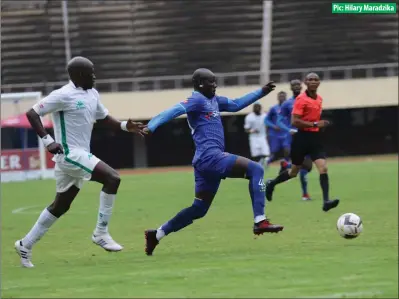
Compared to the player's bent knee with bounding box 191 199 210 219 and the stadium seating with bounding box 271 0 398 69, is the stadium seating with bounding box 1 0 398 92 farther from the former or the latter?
the player's bent knee with bounding box 191 199 210 219

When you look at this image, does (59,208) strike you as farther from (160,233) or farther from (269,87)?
(269,87)

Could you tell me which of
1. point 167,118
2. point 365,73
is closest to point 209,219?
point 167,118

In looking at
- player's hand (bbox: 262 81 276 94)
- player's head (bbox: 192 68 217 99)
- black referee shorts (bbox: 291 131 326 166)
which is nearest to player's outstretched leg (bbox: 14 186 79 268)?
player's hand (bbox: 262 81 276 94)

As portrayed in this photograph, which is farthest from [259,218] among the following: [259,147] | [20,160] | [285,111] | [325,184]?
[20,160]

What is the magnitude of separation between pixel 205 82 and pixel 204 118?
0.63m

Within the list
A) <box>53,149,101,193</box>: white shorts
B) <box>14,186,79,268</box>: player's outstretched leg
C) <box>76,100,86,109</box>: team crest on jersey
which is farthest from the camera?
→ <box>14,186,79,268</box>: player's outstretched leg

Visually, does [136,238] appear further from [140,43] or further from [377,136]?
[377,136]

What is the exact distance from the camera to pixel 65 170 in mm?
7371

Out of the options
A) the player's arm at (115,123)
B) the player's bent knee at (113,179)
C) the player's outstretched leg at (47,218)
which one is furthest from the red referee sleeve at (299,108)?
the player's arm at (115,123)

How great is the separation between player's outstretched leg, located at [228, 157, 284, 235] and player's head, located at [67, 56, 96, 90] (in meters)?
1.22

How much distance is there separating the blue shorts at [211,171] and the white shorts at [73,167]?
1.93 m

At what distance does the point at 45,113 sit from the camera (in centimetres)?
680

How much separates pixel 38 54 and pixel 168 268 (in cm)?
2236

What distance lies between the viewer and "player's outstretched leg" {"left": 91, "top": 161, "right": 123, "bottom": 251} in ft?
25.0
